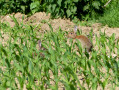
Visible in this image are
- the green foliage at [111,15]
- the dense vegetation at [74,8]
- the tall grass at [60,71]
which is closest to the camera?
the tall grass at [60,71]

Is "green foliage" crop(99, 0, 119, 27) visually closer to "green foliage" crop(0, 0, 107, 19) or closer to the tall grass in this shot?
"green foliage" crop(0, 0, 107, 19)

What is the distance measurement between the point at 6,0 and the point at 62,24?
208cm

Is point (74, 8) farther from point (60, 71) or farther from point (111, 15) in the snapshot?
point (60, 71)

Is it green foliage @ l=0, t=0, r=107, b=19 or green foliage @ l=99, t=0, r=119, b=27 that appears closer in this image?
green foliage @ l=99, t=0, r=119, b=27

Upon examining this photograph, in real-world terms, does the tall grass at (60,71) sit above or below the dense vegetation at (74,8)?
below

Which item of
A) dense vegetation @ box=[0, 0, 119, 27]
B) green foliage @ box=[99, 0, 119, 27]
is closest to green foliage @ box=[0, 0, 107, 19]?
dense vegetation @ box=[0, 0, 119, 27]

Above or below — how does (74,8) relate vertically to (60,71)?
above

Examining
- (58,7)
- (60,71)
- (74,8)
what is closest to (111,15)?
(74,8)

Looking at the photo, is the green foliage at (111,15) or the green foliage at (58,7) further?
the green foliage at (58,7)

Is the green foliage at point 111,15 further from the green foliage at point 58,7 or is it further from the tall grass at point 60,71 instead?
the tall grass at point 60,71

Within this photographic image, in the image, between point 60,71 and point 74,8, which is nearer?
point 60,71

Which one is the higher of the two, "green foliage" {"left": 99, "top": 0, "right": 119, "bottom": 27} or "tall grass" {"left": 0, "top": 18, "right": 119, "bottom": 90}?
"green foliage" {"left": 99, "top": 0, "right": 119, "bottom": 27}

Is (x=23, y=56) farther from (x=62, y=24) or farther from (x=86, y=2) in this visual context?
(x=86, y=2)

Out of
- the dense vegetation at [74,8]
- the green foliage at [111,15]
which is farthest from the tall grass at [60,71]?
the dense vegetation at [74,8]
